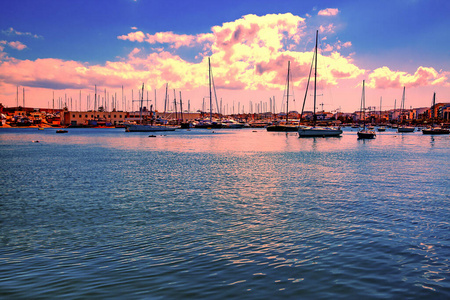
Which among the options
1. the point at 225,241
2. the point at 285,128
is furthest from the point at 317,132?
the point at 225,241

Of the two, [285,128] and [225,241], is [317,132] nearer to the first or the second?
[285,128]

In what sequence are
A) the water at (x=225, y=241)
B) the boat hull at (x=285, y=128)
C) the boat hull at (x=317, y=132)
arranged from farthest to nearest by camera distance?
the boat hull at (x=285, y=128)
the boat hull at (x=317, y=132)
the water at (x=225, y=241)

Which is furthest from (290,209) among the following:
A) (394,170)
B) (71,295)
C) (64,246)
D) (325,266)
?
(394,170)

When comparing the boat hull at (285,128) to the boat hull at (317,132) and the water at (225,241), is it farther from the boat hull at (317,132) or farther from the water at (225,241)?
the water at (225,241)

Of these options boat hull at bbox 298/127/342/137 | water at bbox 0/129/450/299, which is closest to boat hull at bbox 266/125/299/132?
boat hull at bbox 298/127/342/137

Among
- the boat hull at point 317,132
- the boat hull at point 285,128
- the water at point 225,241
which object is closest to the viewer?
the water at point 225,241

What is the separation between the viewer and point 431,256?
11.5m

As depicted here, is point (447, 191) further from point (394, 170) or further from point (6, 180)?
point (6, 180)

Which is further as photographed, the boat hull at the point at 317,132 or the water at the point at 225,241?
the boat hull at the point at 317,132

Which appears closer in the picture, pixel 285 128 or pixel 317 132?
pixel 317 132

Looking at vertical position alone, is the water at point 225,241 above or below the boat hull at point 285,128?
below

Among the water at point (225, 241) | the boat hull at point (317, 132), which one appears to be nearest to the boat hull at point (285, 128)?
the boat hull at point (317, 132)

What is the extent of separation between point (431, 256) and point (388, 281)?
2916 millimetres

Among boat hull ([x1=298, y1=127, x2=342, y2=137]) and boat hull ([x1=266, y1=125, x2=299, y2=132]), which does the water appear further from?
boat hull ([x1=266, y1=125, x2=299, y2=132])
